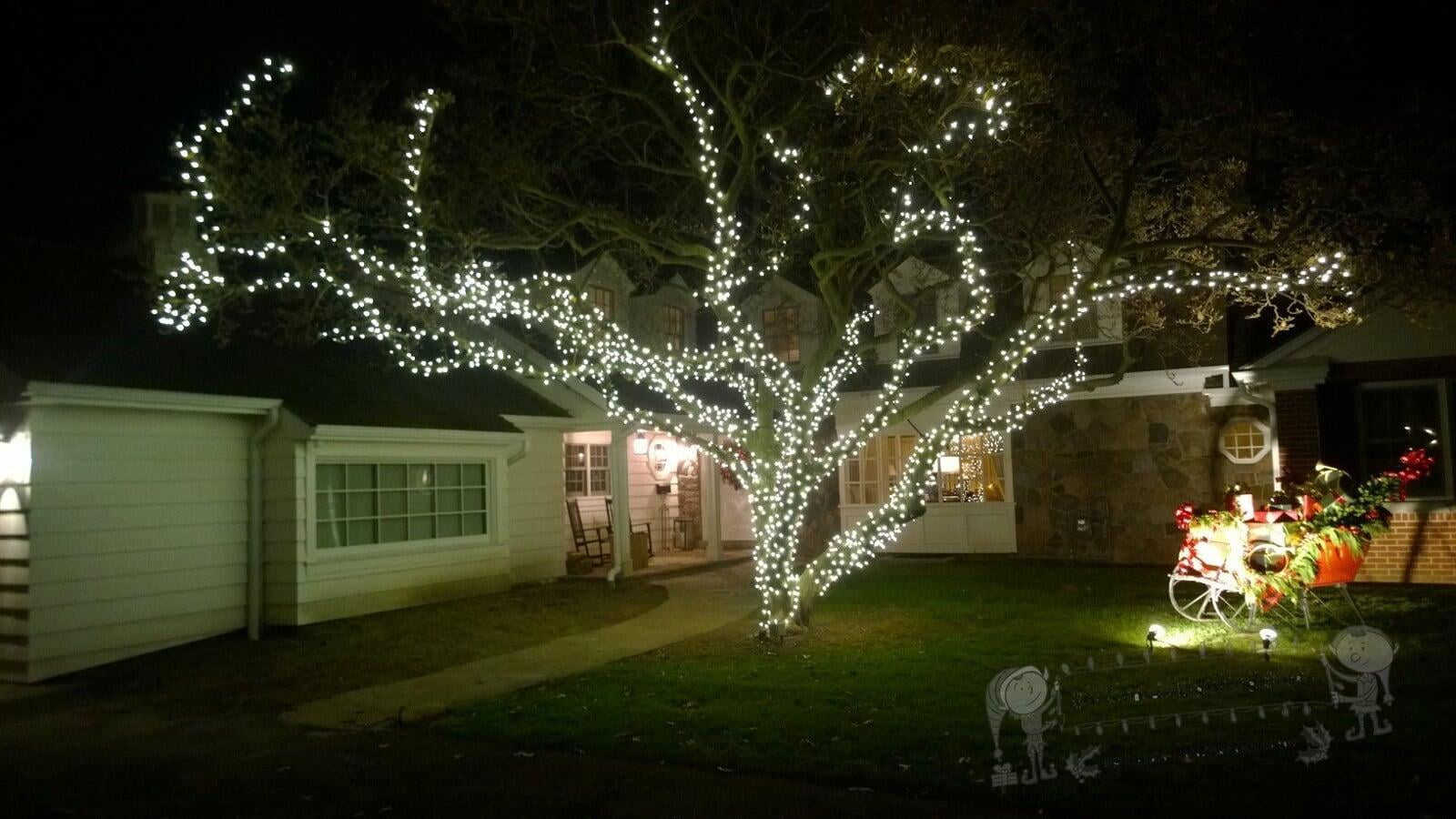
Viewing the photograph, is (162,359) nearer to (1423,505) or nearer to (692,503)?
(692,503)

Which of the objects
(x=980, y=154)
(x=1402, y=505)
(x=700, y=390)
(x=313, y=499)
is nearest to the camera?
(x=980, y=154)

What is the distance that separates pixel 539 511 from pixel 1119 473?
902 cm

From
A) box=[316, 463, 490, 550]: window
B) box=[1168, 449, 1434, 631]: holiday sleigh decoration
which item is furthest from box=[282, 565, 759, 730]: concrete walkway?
box=[1168, 449, 1434, 631]: holiday sleigh decoration

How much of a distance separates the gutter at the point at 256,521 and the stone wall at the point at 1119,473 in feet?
38.2

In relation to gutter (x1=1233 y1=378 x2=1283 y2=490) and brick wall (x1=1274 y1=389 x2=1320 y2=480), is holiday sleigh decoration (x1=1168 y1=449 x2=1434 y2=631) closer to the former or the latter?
brick wall (x1=1274 y1=389 x2=1320 y2=480)

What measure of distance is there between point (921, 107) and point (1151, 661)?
5.51 m

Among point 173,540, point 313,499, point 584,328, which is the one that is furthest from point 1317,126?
point 173,540

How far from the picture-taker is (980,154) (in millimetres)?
11383

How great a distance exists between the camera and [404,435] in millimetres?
13891

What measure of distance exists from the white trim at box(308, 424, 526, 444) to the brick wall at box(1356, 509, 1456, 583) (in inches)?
448

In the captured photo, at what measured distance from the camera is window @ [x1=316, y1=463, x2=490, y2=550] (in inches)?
521

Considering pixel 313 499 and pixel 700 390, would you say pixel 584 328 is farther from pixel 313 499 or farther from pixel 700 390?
pixel 700 390

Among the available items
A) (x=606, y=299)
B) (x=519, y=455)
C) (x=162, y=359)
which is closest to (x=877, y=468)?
(x=606, y=299)

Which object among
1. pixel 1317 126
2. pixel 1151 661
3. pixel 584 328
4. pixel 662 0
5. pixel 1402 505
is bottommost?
pixel 1151 661
